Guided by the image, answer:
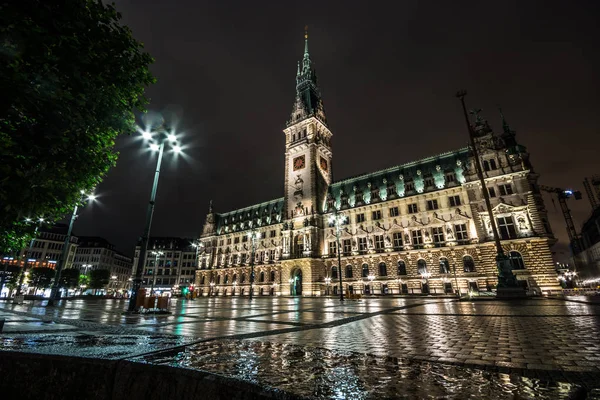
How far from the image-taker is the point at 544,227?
111 feet

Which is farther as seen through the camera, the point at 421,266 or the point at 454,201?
the point at 421,266

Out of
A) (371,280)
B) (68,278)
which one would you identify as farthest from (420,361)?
(68,278)

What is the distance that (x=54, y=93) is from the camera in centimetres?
548

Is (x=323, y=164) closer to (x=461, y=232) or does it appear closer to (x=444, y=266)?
(x=461, y=232)

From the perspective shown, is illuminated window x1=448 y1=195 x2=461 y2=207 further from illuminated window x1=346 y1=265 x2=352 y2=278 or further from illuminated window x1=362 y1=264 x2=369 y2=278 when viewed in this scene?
illuminated window x1=346 y1=265 x2=352 y2=278

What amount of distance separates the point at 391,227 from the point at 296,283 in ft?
65.1

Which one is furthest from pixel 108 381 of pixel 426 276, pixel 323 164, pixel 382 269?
pixel 323 164

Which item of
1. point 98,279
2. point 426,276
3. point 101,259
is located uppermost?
point 101,259

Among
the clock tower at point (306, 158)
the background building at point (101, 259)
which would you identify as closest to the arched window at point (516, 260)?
the clock tower at point (306, 158)

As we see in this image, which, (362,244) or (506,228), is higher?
(362,244)

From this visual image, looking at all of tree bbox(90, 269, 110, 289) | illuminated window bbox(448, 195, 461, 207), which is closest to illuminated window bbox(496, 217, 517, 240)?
illuminated window bbox(448, 195, 461, 207)

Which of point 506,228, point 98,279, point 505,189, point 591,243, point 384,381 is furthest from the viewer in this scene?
point 591,243

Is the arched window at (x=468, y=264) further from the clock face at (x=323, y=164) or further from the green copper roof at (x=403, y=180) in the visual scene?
the clock face at (x=323, y=164)

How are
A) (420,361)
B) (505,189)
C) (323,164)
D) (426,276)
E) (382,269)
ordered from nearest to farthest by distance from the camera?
1. (420,361)
2. (505,189)
3. (426,276)
4. (382,269)
5. (323,164)
